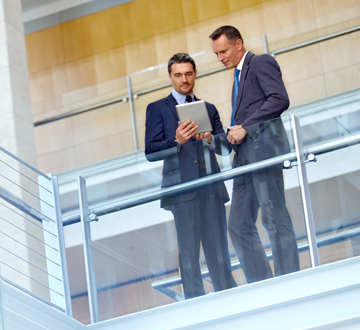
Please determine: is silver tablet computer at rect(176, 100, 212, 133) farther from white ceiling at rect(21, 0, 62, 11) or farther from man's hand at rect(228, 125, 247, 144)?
white ceiling at rect(21, 0, 62, 11)

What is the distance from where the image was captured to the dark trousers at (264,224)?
9.71 feet

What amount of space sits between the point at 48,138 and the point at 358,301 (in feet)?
16.8

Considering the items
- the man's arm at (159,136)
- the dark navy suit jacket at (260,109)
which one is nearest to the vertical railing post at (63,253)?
the man's arm at (159,136)

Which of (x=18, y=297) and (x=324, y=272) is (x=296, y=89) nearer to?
(x=324, y=272)

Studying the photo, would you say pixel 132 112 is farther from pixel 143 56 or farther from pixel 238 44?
pixel 238 44

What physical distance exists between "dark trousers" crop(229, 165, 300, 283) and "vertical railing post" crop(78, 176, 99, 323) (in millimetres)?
787

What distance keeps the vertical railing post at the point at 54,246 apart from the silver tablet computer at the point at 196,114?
834mm

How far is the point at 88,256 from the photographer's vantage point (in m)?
3.35

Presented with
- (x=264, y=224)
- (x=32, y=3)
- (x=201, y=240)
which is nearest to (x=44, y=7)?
(x=32, y=3)

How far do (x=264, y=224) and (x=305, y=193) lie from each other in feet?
0.80

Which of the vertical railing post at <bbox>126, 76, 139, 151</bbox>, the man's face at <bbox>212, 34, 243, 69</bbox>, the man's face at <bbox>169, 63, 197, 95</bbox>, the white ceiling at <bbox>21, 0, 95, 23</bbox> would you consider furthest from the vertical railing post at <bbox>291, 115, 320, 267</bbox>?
the white ceiling at <bbox>21, 0, 95, 23</bbox>

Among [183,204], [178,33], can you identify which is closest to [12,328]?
[183,204]

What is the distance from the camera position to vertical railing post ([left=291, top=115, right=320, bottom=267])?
294cm

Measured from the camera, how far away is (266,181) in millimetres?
3094
